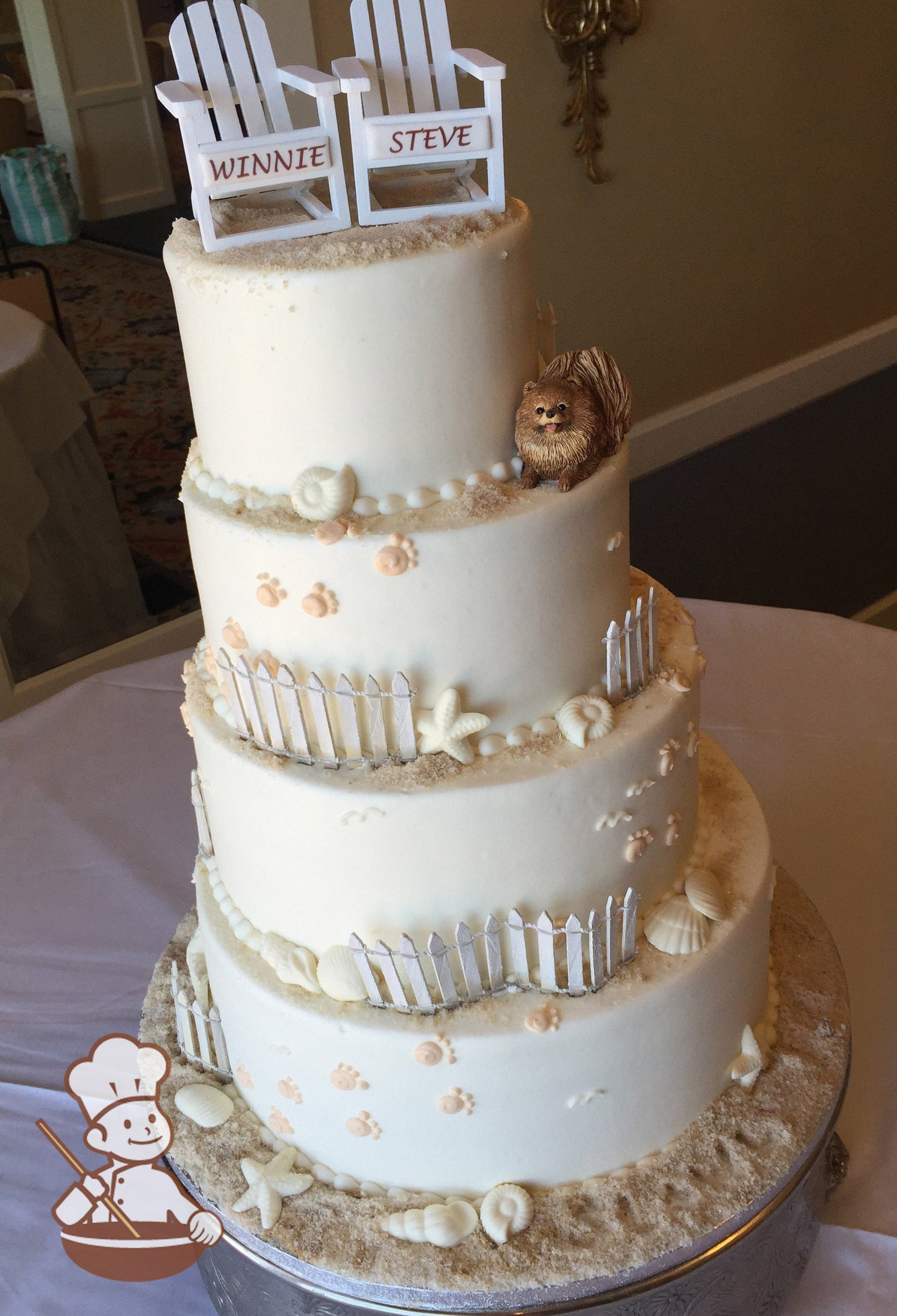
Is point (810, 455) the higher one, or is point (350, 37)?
point (350, 37)

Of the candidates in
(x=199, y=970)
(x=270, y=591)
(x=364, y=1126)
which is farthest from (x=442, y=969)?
(x=199, y=970)

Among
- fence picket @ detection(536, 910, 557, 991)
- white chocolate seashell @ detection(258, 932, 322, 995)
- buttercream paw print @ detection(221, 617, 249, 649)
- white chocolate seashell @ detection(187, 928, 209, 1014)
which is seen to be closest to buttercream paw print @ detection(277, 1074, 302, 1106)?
white chocolate seashell @ detection(258, 932, 322, 995)

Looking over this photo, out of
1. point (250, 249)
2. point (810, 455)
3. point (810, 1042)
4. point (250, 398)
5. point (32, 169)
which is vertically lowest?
point (810, 455)

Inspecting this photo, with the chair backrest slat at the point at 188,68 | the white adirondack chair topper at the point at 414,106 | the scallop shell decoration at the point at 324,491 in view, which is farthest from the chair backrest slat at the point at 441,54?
the scallop shell decoration at the point at 324,491

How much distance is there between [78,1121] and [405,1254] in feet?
2.83

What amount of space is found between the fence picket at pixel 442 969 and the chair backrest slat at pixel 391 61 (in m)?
0.91

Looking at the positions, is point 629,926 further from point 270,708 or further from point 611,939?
point 270,708

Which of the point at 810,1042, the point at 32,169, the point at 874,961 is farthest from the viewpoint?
the point at 32,169

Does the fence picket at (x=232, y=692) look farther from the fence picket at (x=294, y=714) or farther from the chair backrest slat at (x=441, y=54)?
the chair backrest slat at (x=441, y=54)

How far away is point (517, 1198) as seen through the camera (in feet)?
4.81

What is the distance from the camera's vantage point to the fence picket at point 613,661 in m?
1.44

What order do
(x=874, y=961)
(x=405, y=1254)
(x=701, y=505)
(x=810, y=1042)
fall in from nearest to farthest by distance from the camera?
(x=405, y=1254) < (x=810, y=1042) < (x=874, y=961) < (x=701, y=505)

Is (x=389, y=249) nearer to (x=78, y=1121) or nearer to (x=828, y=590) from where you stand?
(x=78, y=1121)

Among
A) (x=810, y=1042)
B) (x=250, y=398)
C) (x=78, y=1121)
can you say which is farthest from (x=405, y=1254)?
(x=250, y=398)
